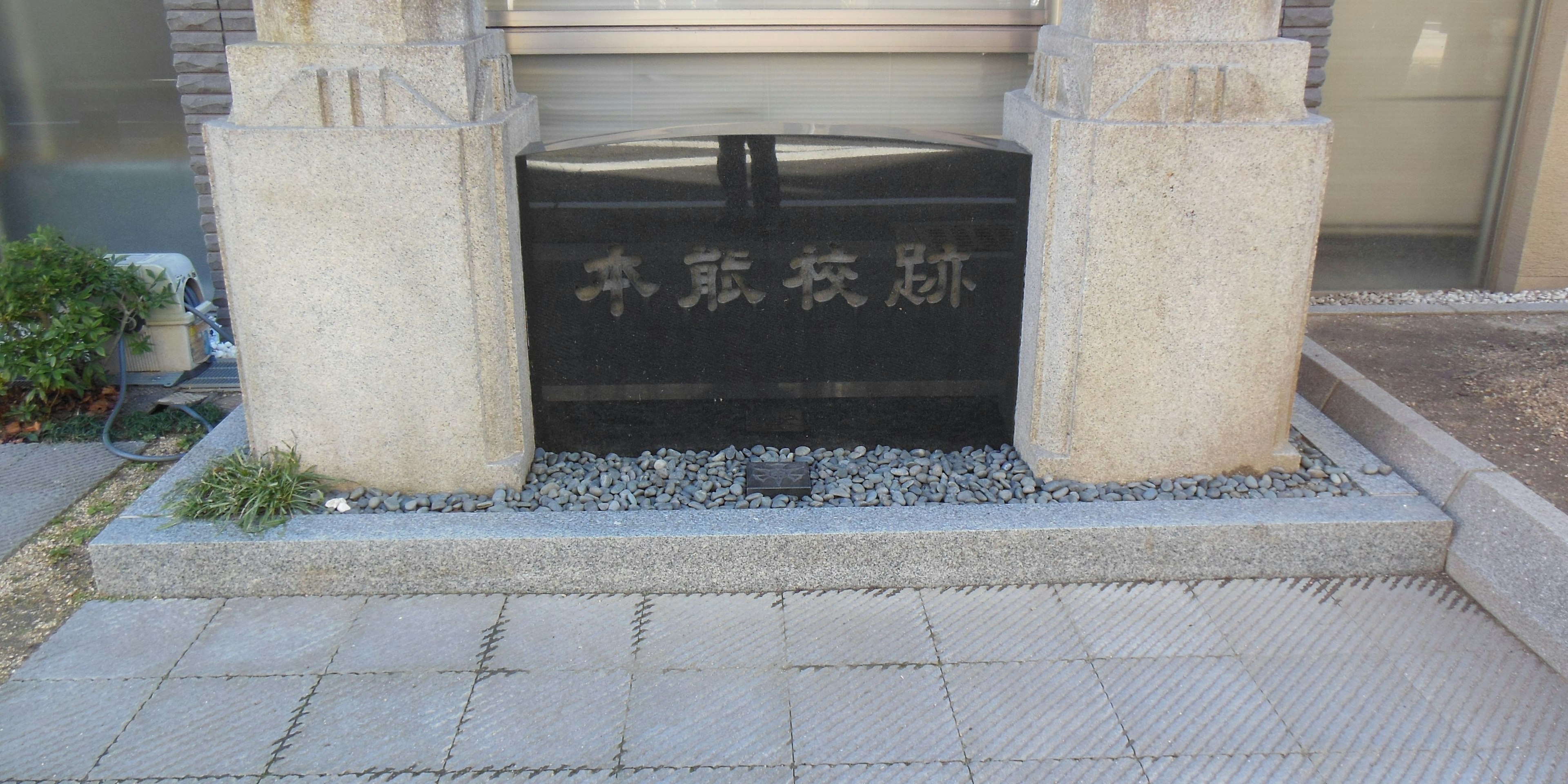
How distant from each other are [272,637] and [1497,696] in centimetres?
430

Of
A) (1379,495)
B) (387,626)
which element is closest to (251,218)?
(387,626)

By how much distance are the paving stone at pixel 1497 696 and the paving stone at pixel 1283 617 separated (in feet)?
0.70

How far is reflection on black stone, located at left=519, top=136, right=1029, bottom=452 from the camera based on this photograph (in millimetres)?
4648

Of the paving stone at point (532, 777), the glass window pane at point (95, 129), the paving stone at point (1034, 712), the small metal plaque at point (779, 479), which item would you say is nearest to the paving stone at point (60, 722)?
the paving stone at point (532, 777)

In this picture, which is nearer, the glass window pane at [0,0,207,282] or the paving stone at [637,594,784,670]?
the paving stone at [637,594,784,670]

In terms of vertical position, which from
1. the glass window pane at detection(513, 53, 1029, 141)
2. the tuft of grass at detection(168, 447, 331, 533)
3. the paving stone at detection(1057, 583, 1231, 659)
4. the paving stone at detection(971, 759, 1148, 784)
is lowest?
the paving stone at detection(971, 759, 1148, 784)

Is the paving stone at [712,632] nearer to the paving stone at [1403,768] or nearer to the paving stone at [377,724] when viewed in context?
the paving stone at [377,724]

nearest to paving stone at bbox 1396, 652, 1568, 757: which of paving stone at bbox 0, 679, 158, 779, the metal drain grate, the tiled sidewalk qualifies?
the tiled sidewalk

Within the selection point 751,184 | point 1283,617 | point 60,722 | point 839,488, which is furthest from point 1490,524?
point 60,722

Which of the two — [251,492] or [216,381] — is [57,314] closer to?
[216,381]

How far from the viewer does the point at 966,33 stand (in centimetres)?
582

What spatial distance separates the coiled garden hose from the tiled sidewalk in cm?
142

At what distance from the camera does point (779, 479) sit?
4645 mm

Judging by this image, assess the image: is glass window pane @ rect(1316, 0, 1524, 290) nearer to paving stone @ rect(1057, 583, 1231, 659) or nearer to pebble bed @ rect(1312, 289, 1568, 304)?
pebble bed @ rect(1312, 289, 1568, 304)
